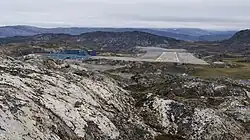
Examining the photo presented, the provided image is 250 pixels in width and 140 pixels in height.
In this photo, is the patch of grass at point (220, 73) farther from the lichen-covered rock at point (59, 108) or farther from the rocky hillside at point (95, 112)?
the lichen-covered rock at point (59, 108)

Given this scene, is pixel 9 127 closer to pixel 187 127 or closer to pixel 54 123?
pixel 54 123

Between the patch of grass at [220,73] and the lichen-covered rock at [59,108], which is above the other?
the lichen-covered rock at [59,108]

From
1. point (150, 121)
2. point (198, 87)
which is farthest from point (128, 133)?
point (198, 87)

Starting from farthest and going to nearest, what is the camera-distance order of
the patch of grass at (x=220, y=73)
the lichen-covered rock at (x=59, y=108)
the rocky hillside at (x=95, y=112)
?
the patch of grass at (x=220, y=73), the rocky hillside at (x=95, y=112), the lichen-covered rock at (x=59, y=108)

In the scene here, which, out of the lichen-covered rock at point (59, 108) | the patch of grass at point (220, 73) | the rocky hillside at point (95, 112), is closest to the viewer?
the lichen-covered rock at point (59, 108)

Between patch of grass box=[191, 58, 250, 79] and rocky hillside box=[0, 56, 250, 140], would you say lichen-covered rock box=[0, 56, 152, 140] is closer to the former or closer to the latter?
rocky hillside box=[0, 56, 250, 140]

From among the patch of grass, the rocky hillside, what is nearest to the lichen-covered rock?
the rocky hillside

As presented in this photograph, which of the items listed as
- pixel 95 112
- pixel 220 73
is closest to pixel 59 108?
pixel 95 112

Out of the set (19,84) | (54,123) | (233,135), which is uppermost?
(19,84)

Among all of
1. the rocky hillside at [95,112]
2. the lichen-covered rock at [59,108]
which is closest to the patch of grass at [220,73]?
the rocky hillside at [95,112]
